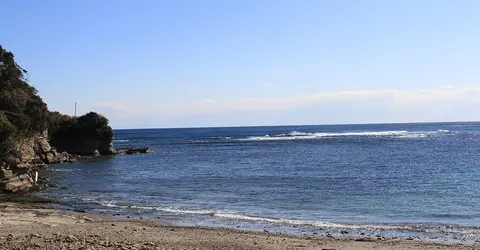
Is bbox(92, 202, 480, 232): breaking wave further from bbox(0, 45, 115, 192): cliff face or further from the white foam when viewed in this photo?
bbox(0, 45, 115, 192): cliff face

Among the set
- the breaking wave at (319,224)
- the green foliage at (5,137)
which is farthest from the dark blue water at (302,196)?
the green foliage at (5,137)

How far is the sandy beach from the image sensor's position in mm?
14516

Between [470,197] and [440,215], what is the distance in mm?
6145

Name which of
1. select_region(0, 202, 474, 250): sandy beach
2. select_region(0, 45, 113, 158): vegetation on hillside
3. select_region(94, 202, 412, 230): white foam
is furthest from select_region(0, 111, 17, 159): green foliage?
select_region(0, 202, 474, 250): sandy beach

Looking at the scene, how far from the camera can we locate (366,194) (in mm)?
32656

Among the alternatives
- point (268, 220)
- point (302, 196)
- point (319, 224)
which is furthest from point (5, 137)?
point (319, 224)

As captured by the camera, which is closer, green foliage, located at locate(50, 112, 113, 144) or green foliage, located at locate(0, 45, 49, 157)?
green foliage, located at locate(0, 45, 49, 157)

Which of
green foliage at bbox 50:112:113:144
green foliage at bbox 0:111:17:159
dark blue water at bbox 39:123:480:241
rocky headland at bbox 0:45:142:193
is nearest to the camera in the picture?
dark blue water at bbox 39:123:480:241

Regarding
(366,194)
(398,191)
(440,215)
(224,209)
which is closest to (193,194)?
(224,209)

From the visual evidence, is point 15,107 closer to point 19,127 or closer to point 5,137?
point 19,127

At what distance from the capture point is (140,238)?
17.0 meters

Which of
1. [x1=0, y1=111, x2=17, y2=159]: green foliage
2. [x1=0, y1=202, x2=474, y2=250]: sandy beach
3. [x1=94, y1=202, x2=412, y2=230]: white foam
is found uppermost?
[x1=0, y1=111, x2=17, y2=159]: green foliage

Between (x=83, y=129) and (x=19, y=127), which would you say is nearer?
(x=19, y=127)

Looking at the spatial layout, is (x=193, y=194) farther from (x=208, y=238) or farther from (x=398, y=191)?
(x=208, y=238)
